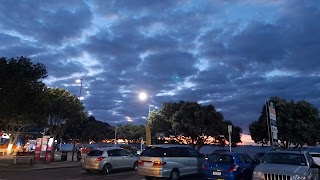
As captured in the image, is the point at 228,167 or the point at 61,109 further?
the point at 61,109

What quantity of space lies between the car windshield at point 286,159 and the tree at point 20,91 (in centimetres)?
2243

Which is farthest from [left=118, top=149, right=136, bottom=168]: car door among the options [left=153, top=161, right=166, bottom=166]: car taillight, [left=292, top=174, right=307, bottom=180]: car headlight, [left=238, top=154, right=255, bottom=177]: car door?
[left=292, top=174, right=307, bottom=180]: car headlight

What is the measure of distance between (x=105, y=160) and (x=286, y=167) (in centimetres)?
1147

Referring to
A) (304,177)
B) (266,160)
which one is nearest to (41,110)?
(266,160)

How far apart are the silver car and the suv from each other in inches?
404

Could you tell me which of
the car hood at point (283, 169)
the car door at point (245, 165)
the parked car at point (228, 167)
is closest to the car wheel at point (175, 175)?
A: the parked car at point (228, 167)

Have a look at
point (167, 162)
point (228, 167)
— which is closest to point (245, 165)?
point (228, 167)

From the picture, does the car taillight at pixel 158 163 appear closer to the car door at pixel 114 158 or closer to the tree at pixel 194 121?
the car door at pixel 114 158

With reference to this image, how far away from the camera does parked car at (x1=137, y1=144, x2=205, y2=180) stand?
14625 mm

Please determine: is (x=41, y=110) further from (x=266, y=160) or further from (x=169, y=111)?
(x=266, y=160)

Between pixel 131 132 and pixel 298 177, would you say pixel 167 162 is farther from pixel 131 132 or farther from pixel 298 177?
pixel 131 132

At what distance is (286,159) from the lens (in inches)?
484

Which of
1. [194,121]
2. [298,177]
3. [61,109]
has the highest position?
[61,109]

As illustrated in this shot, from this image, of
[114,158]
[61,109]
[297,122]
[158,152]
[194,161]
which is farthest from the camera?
[61,109]
